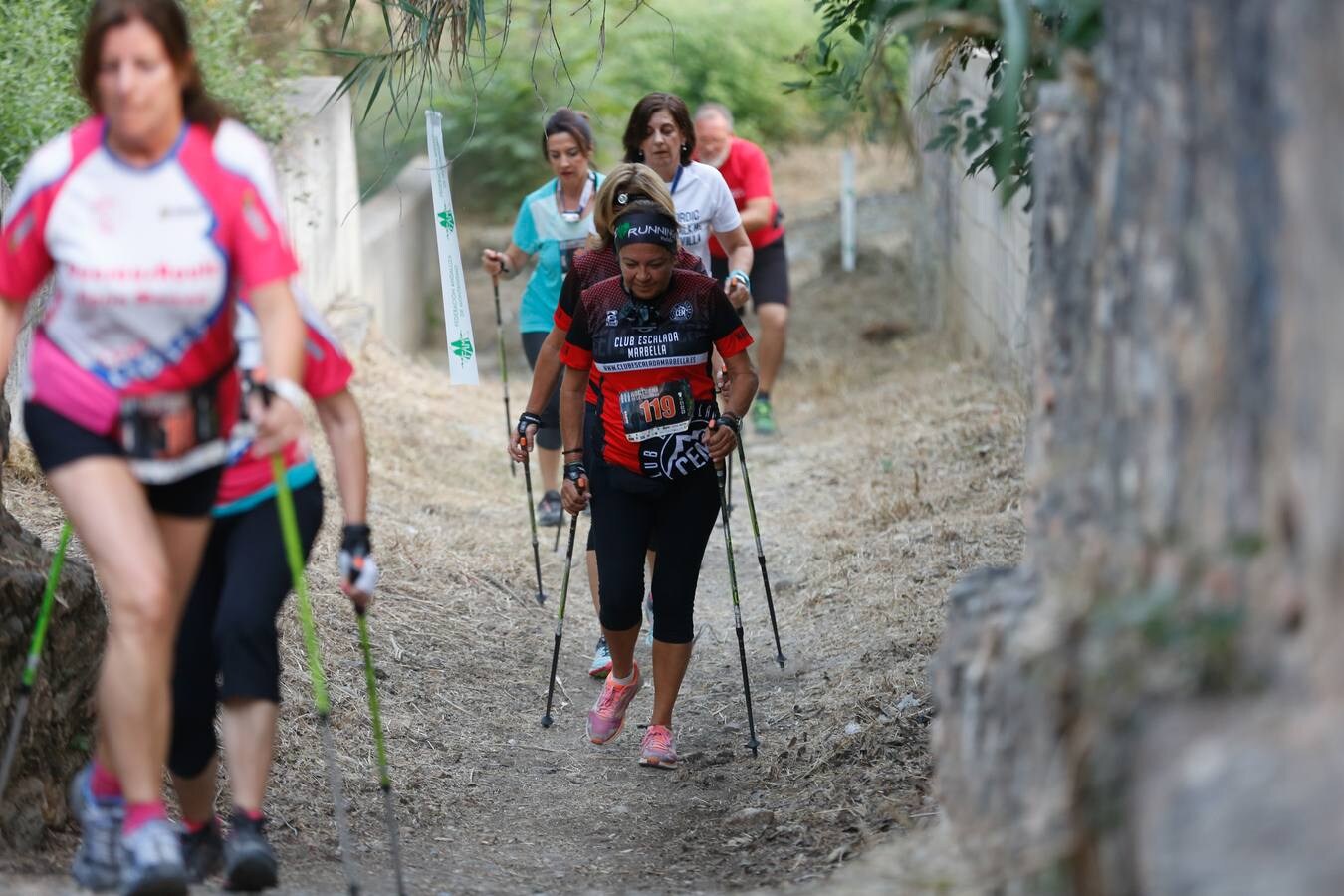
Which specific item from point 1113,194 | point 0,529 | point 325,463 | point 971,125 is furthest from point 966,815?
point 325,463

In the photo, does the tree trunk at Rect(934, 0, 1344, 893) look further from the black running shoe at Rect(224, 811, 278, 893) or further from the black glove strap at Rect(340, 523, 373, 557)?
the black running shoe at Rect(224, 811, 278, 893)

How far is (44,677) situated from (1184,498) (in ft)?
10.4

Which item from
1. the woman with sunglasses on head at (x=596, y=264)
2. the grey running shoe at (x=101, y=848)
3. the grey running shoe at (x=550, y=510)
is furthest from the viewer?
the grey running shoe at (x=550, y=510)

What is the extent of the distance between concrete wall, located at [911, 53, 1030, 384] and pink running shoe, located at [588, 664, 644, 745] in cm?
414

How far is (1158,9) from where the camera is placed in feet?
9.37

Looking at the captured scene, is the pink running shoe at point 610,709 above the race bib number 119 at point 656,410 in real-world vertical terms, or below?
below

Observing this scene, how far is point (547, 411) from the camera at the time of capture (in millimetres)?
7949

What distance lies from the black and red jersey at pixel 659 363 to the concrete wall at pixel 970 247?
4.07 m

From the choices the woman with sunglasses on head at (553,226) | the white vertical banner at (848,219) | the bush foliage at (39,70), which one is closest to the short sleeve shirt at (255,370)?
the woman with sunglasses on head at (553,226)

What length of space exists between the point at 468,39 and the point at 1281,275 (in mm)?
3425

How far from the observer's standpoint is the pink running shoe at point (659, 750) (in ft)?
18.7

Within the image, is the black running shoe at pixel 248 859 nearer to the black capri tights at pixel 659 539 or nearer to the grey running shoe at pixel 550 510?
the black capri tights at pixel 659 539

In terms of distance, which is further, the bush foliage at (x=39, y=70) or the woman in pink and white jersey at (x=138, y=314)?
the bush foliage at (x=39, y=70)

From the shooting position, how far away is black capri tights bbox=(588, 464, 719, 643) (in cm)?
540
